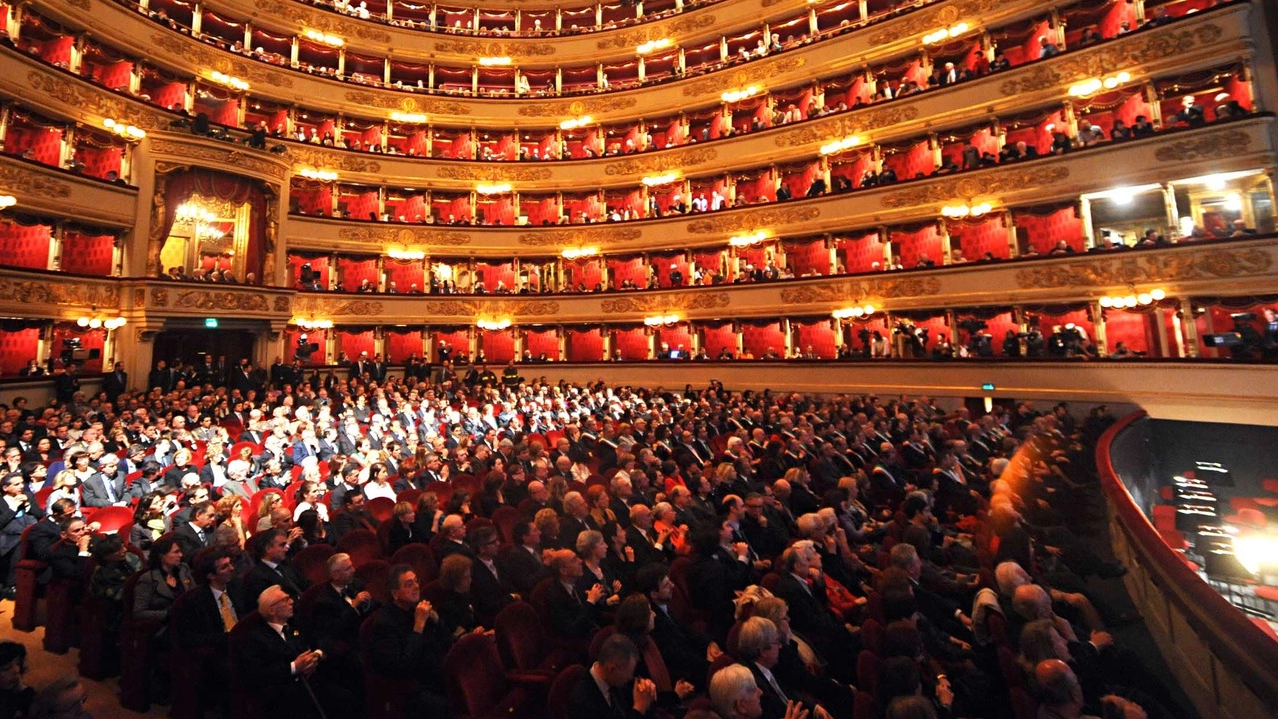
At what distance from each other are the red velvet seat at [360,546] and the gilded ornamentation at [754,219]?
→ 1515 centimetres

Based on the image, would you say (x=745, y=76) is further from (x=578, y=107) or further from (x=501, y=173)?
(x=501, y=173)

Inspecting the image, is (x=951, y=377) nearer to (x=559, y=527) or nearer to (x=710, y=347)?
(x=710, y=347)

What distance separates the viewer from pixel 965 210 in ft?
47.9

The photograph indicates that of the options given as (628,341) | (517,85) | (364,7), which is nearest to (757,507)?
(628,341)

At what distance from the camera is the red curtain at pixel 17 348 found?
11.9 m

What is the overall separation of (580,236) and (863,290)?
9.55 meters

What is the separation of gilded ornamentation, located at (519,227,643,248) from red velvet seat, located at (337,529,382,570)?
1629 cm

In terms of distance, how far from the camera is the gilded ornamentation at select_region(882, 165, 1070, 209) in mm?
13516

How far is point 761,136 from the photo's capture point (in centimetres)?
1822

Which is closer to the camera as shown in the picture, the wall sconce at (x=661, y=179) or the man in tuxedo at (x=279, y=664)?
the man in tuxedo at (x=279, y=664)

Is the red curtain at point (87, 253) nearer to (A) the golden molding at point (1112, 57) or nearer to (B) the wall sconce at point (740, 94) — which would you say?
(B) the wall sconce at point (740, 94)

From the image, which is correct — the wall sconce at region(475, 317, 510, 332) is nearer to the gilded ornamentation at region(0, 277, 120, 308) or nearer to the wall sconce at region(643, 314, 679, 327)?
the wall sconce at region(643, 314, 679, 327)

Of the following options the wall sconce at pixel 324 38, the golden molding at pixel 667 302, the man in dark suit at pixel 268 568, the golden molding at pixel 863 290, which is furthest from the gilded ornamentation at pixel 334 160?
the man in dark suit at pixel 268 568

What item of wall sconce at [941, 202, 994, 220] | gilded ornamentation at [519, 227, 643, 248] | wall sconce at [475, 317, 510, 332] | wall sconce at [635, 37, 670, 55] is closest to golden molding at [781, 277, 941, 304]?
wall sconce at [941, 202, 994, 220]
